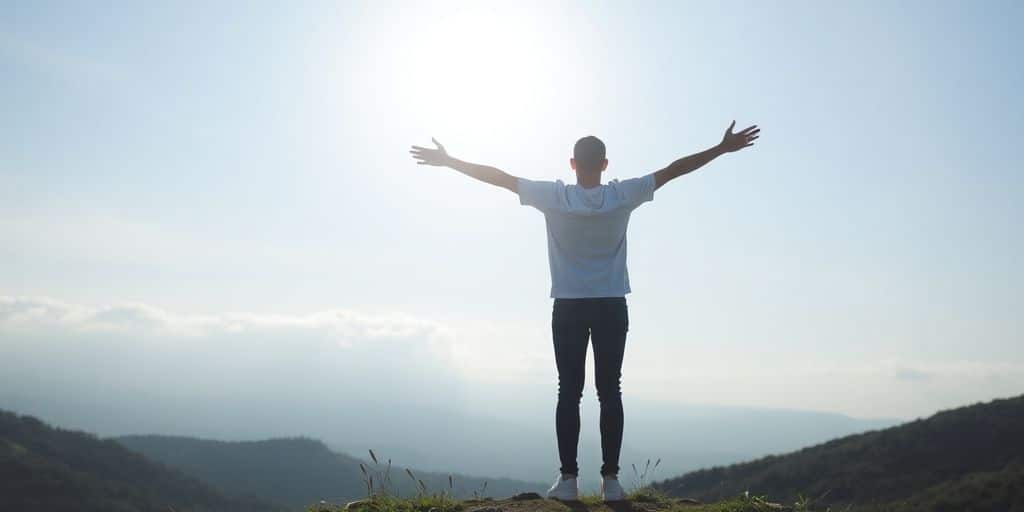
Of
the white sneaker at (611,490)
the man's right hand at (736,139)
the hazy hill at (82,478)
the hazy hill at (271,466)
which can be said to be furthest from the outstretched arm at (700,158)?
the hazy hill at (271,466)

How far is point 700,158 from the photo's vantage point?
6.74 m

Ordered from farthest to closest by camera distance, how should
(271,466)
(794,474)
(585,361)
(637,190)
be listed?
(271,466) → (794,474) → (585,361) → (637,190)

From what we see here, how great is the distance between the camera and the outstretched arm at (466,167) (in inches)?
271

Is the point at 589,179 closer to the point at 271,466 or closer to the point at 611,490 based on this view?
the point at 611,490

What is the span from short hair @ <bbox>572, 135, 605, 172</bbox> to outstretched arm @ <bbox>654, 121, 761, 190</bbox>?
1.82 feet

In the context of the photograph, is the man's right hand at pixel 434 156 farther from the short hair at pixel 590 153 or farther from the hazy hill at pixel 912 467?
the hazy hill at pixel 912 467

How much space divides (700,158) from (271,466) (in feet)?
438

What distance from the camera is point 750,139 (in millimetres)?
6953

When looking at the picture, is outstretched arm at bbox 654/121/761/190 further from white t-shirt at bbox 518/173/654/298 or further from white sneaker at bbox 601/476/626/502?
white sneaker at bbox 601/476/626/502

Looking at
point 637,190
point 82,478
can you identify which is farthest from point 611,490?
point 82,478

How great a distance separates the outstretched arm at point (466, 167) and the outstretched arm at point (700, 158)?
1382 mm

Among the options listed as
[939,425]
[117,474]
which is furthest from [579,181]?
[117,474]

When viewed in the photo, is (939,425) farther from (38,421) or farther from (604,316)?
(38,421)

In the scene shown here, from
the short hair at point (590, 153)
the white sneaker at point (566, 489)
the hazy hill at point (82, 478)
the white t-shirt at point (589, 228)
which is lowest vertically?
the hazy hill at point (82, 478)
